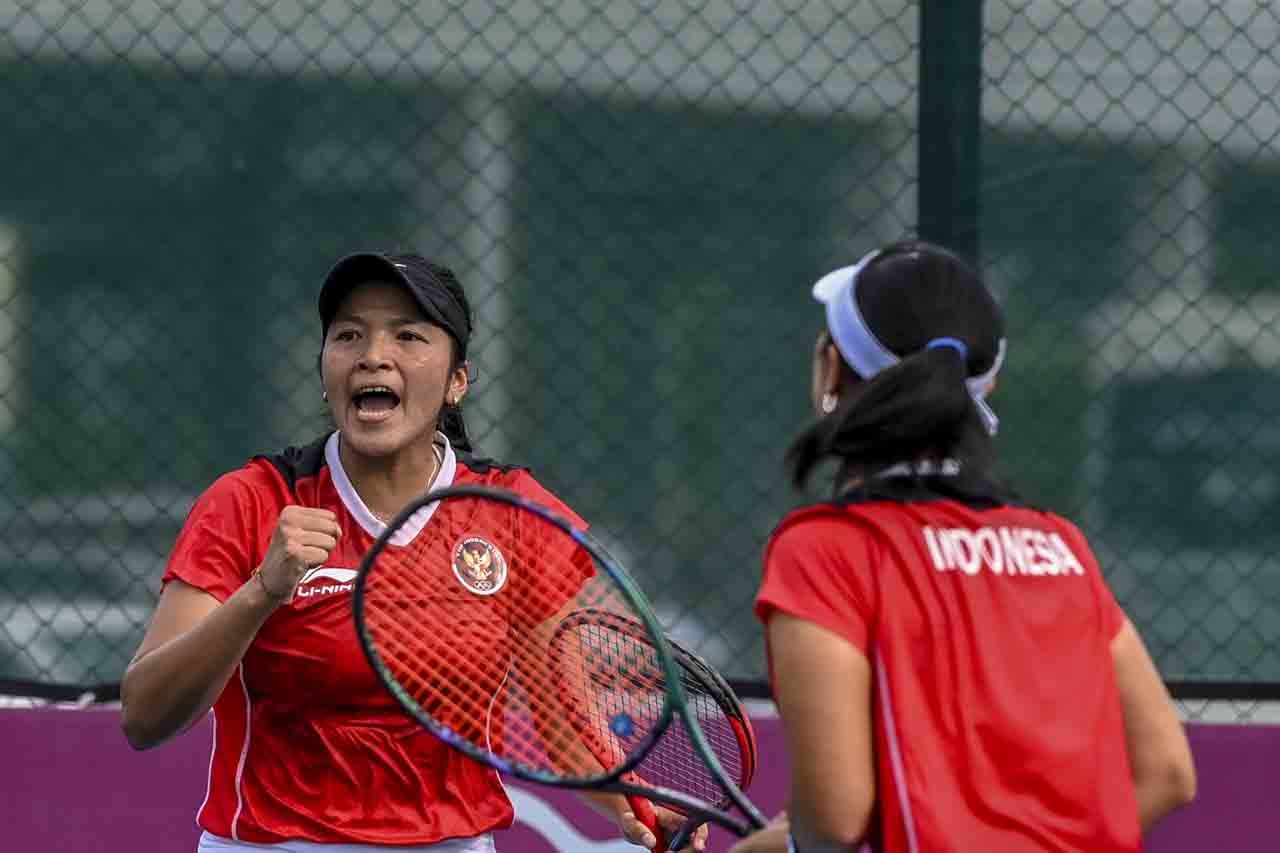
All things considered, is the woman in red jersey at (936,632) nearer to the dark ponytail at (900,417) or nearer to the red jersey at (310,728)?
the dark ponytail at (900,417)

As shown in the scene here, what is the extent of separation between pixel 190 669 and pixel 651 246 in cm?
207

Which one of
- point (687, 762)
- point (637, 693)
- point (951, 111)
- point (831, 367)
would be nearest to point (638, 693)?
point (637, 693)

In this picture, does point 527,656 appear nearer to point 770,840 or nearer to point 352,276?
point 352,276

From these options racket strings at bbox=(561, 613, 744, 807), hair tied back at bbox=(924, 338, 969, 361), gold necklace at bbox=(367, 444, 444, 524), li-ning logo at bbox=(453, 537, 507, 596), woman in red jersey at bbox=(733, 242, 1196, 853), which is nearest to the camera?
woman in red jersey at bbox=(733, 242, 1196, 853)

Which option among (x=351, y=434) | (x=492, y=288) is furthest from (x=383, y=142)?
(x=351, y=434)

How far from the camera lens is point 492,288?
186 inches

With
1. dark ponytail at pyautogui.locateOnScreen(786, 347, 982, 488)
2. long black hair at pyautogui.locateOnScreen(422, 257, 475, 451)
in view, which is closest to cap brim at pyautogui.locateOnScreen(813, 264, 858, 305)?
dark ponytail at pyautogui.locateOnScreen(786, 347, 982, 488)

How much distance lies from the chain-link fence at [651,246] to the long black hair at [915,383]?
2236 mm

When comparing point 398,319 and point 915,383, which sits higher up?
point 398,319

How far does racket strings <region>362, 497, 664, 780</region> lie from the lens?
298 centimetres

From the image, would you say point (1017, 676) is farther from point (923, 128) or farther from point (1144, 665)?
point (923, 128)

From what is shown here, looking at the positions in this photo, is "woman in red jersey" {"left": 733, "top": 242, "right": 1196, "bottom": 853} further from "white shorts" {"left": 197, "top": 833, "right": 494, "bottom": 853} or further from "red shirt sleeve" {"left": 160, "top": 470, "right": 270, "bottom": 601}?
"red shirt sleeve" {"left": 160, "top": 470, "right": 270, "bottom": 601}

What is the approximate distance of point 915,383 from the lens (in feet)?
7.54

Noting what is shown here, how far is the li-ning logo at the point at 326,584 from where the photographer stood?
309 centimetres
